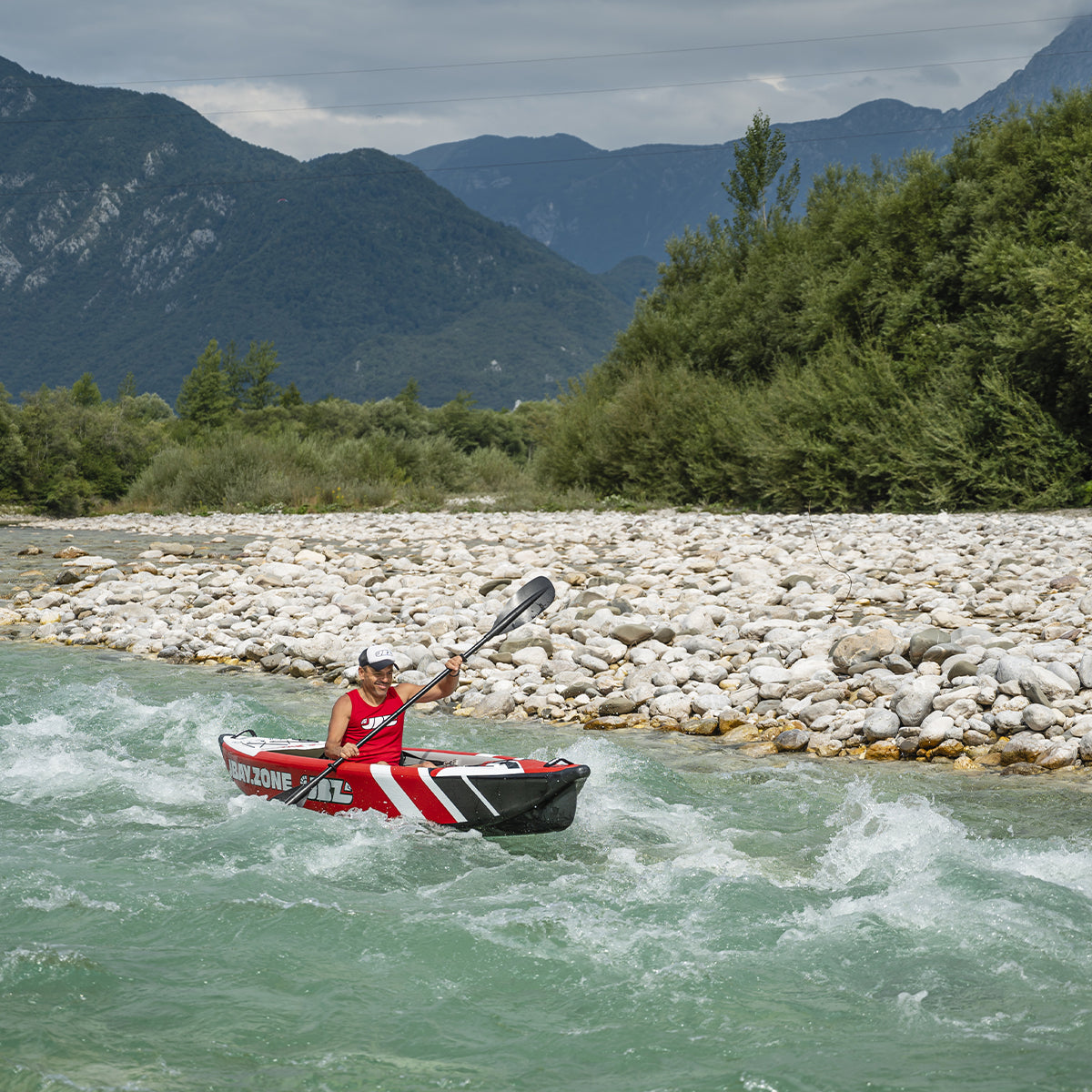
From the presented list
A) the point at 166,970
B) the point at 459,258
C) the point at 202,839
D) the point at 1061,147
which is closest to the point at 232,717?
the point at 202,839

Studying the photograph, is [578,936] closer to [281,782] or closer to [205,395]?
[281,782]

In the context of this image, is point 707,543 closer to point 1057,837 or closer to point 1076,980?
point 1057,837

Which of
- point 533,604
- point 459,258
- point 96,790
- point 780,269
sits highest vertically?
point 459,258

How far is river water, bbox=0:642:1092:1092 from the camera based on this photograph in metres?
3.37

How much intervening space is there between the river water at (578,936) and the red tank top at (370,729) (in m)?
0.38

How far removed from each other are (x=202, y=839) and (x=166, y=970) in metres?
1.59

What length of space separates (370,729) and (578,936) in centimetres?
212

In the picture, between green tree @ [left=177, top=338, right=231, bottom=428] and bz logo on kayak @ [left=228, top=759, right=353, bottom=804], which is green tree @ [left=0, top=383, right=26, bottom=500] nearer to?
bz logo on kayak @ [left=228, top=759, right=353, bottom=804]

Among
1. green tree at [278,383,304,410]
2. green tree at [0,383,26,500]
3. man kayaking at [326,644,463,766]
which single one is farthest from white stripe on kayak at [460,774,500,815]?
green tree at [278,383,304,410]

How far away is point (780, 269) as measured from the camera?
2311 cm

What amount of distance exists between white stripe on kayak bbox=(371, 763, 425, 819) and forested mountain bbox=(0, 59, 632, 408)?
14194 centimetres

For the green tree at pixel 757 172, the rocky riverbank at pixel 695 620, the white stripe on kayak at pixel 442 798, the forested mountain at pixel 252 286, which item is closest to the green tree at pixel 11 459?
the rocky riverbank at pixel 695 620

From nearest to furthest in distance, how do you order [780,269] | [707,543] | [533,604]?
1. [533,604]
2. [707,543]
3. [780,269]

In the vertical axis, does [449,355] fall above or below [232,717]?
above
